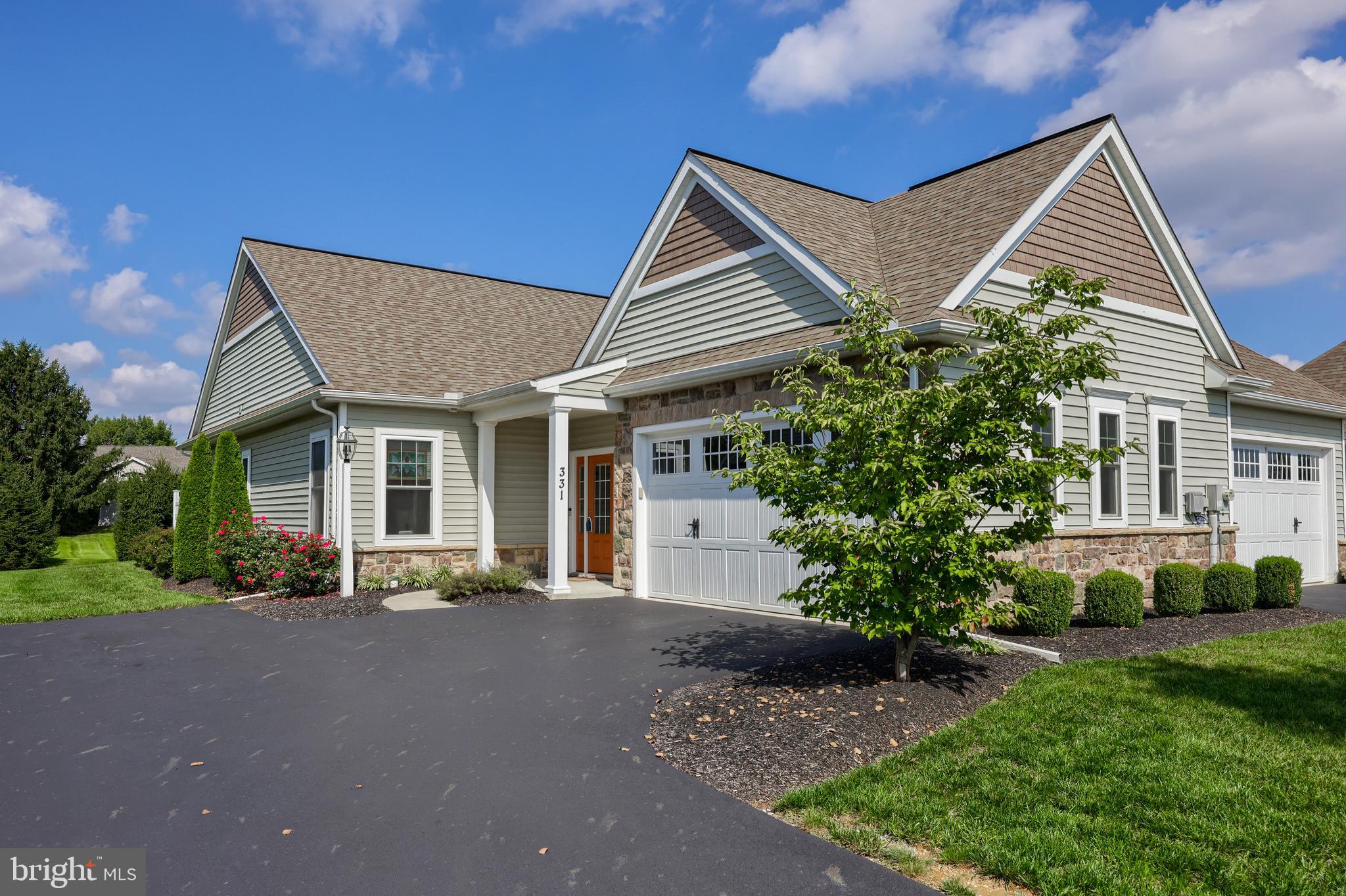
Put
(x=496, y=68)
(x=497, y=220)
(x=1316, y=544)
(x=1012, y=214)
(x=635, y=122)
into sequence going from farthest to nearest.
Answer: (x=497, y=220), (x=1316, y=544), (x=635, y=122), (x=496, y=68), (x=1012, y=214)

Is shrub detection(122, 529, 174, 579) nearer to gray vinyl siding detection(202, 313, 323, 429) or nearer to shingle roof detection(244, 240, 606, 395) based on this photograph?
gray vinyl siding detection(202, 313, 323, 429)

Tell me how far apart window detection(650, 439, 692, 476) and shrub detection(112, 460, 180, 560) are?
19714mm

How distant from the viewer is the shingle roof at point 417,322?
1502 centimetres

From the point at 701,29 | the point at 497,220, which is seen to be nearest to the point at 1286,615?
the point at 701,29

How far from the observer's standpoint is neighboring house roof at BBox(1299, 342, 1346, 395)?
19.0m

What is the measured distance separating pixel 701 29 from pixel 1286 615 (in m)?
10.9

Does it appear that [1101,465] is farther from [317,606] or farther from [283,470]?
[283,470]

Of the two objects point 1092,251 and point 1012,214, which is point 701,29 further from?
point 1092,251

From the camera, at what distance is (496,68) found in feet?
42.1

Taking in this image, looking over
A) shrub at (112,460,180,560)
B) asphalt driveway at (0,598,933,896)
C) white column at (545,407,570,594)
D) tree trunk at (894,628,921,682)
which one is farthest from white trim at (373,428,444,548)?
shrub at (112,460,180,560)

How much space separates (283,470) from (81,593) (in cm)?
401

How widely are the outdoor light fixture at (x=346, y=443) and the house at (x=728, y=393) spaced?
0.08 metres

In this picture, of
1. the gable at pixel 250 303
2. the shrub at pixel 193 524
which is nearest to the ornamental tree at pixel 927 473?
the gable at pixel 250 303

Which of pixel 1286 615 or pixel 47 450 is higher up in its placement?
pixel 47 450
